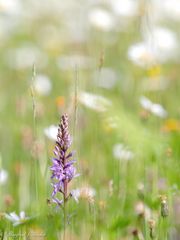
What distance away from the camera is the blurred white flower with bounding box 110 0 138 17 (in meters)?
6.01

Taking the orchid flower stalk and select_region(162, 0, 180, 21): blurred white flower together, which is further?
select_region(162, 0, 180, 21): blurred white flower

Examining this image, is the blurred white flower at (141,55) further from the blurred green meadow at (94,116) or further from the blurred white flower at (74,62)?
the blurred white flower at (74,62)

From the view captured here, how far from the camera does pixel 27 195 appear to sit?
3.00m

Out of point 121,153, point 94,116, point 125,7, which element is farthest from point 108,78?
point 121,153

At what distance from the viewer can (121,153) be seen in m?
2.66

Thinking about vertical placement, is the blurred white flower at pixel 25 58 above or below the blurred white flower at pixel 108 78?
above

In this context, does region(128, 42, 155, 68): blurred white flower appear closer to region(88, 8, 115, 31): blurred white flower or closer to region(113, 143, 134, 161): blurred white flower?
region(113, 143, 134, 161): blurred white flower

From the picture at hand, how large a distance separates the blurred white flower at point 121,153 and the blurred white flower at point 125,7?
109 inches

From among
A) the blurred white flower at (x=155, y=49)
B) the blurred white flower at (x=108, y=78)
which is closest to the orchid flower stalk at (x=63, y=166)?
the blurred white flower at (x=155, y=49)

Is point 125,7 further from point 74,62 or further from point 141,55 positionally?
point 141,55

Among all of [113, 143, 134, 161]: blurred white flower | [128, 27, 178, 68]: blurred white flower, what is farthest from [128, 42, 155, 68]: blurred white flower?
[113, 143, 134, 161]: blurred white flower

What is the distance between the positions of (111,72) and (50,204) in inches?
134

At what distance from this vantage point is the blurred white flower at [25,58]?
575cm

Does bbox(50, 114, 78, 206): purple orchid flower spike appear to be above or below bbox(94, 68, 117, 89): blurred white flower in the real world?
below
